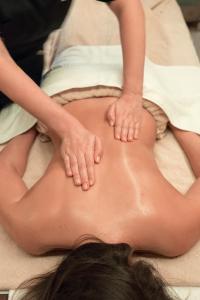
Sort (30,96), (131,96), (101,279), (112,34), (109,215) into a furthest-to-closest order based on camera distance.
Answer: (112,34)
(131,96)
(30,96)
(109,215)
(101,279)

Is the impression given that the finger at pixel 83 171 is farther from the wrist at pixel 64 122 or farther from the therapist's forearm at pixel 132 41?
the therapist's forearm at pixel 132 41

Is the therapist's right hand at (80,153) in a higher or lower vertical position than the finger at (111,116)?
higher

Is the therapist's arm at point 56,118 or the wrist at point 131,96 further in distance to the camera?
the wrist at point 131,96

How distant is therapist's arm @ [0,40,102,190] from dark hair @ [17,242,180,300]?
0.24 m

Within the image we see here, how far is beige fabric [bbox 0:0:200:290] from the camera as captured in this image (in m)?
1.23

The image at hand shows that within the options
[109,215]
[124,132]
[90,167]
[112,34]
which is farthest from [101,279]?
[112,34]

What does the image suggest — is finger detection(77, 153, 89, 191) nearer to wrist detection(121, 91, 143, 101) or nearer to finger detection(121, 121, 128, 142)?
finger detection(121, 121, 128, 142)

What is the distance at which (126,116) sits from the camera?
1.37m

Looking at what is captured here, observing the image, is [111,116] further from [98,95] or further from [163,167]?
[163,167]

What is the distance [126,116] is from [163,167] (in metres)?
0.21

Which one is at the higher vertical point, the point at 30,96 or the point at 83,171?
the point at 30,96

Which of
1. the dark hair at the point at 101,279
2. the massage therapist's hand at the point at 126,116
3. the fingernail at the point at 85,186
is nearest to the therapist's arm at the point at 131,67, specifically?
the massage therapist's hand at the point at 126,116

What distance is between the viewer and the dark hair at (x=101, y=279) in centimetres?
95

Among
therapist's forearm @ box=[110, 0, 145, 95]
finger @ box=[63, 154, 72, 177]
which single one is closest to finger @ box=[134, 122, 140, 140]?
therapist's forearm @ box=[110, 0, 145, 95]
